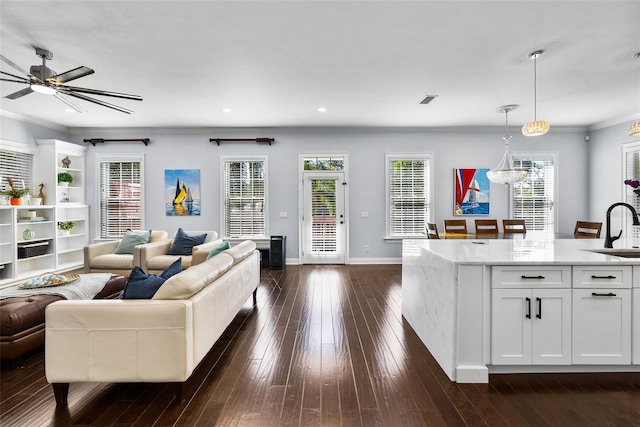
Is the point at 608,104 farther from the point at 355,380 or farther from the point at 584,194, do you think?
the point at 355,380

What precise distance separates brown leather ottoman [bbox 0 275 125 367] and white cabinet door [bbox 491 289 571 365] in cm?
359

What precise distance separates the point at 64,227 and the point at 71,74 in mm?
4470

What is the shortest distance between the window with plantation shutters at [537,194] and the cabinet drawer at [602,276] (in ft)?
17.1

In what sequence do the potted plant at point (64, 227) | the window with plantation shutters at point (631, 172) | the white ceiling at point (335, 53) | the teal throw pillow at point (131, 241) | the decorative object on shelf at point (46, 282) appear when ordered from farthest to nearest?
1. the potted plant at point (64, 227)
2. the window with plantation shutters at point (631, 172)
3. the teal throw pillow at point (131, 241)
4. the decorative object on shelf at point (46, 282)
5. the white ceiling at point (335, 53)

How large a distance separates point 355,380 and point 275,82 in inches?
146

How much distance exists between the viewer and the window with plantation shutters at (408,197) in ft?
23.6

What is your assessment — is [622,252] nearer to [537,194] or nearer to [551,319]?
[551,319]

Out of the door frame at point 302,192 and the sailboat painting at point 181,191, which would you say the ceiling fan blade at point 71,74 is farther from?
the door frame at point 302,192

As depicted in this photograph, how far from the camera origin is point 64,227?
21.2ft

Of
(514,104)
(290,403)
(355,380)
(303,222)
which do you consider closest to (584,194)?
(514,104)

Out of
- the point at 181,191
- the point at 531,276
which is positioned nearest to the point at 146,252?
the point at 181,191

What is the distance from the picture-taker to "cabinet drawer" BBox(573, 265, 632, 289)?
2387 millimetres

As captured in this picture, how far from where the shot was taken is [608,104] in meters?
5.48

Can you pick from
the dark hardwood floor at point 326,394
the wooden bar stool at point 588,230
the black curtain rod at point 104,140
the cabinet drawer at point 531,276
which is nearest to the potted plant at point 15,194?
the black curtain rod at point 104,140
